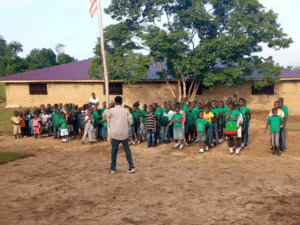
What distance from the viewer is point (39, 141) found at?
37.1 ft

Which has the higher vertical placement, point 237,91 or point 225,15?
point 225,15

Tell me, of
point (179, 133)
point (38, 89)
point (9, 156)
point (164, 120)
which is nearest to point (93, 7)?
point (164, 120)

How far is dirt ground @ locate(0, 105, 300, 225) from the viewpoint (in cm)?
433

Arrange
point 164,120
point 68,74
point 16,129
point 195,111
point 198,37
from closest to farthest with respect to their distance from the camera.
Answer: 1. point 164,120
2. point 195,111
3. point 16,129
4. point 198,37
5. point 68,74

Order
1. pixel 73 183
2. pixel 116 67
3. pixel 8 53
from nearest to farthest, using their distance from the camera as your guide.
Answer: pixel 73 183
pixel 116 67
pixel 8 53

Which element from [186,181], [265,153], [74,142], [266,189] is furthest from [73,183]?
[265,153]

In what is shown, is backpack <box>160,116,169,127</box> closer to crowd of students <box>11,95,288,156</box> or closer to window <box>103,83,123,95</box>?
crowd of students <box>11,95,288,156</box>

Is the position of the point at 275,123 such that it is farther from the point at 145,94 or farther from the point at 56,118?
the point at 145,94

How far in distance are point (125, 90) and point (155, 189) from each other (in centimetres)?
1575

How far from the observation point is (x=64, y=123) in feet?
36.1

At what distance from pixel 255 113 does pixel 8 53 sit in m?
46.7

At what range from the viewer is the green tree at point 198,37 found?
1638cm

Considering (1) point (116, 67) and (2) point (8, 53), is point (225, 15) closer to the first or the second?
(1) point (116, 67)

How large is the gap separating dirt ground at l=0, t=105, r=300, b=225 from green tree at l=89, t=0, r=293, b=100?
8.83 meters
